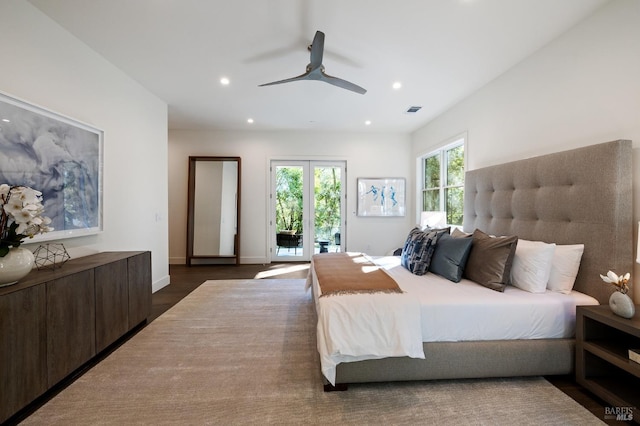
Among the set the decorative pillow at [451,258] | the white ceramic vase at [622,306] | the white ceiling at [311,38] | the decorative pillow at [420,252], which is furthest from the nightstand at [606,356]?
the white ceiling at [311,38]

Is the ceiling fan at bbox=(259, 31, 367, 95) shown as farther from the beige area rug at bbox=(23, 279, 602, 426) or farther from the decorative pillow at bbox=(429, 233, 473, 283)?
the beige area rug at bbox=(23, 279, 602, 426)

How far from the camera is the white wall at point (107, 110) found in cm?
199

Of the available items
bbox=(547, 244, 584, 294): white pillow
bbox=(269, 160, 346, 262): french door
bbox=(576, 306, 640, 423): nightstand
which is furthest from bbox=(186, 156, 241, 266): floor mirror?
bbox=(576, 306, 640, 423): nightstand

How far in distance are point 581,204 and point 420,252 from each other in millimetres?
1267

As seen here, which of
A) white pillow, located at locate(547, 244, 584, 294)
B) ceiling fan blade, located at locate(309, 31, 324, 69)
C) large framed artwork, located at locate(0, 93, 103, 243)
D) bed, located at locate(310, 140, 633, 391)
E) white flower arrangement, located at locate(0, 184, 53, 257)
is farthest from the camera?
ceiling fan blade, located at locate(309, 31, 324, 69)

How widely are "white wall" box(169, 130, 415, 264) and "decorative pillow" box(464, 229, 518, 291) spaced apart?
3.22 metres

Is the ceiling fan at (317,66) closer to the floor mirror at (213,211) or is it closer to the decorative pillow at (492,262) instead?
the decorative pillow at (492,262)

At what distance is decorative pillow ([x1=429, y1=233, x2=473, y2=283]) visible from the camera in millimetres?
2324

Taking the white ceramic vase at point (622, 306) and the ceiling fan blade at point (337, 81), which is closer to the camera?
the white ceramic vase at point (622, 306)

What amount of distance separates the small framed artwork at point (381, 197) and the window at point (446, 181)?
0.49 metres

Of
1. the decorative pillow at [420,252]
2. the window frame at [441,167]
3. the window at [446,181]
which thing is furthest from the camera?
the window at [446,181]

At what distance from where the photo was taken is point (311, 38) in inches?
95.0

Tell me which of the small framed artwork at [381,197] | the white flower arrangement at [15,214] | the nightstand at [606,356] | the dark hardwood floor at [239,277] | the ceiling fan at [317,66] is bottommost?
the dark hardwood floor at [239,277]

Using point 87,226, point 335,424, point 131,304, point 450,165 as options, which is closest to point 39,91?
point 87,226
